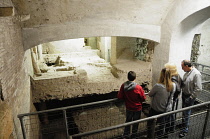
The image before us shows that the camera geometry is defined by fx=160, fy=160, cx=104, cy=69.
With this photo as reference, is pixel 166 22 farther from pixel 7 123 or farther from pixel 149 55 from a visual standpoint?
pixel 7 123

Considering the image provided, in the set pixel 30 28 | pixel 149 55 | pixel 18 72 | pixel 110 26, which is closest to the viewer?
pixel 18 72

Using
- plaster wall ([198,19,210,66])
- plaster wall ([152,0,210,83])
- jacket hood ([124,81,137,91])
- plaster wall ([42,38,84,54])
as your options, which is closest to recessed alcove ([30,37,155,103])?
plaster wall ([42,38,84,54])

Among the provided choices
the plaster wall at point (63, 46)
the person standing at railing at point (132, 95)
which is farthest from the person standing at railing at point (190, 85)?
the plaster wall at point (63, 46)

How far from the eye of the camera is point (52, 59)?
9.05 metres

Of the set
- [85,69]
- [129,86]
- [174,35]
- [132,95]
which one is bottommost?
[85,69]

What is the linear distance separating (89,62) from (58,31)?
395 centimetres

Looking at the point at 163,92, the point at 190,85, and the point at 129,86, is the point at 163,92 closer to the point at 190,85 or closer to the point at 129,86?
the point at 129,86

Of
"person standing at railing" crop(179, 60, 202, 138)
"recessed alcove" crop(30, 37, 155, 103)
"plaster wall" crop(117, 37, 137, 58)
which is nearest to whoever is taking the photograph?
"person standing at railing" crop(179, 60, 202, 138)

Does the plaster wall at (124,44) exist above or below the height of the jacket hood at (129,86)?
above

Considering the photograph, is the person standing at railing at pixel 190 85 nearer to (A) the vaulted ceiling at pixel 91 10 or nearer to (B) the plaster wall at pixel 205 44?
(A) the vaulted ceiling at pixel 91 10

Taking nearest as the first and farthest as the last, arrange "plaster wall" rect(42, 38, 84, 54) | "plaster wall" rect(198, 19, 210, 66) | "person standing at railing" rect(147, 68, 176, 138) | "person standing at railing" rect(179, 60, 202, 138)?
1. "person standing at railing" rect(147, 68, 176, 138)
2. "person standing at railing" rect(179, 60, 202, 138)
3. "plaster wall" rect(198, 19, 210, 66)
4. "plaster wall" rect(42, 38, 84, 54)

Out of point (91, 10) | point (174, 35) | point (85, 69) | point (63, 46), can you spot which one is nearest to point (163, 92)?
point (91, 10)

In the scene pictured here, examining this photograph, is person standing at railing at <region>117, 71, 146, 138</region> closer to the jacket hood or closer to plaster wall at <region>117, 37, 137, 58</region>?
the jacket hood

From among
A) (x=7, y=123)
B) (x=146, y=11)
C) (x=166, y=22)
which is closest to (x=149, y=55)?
(x=166, y=22)
